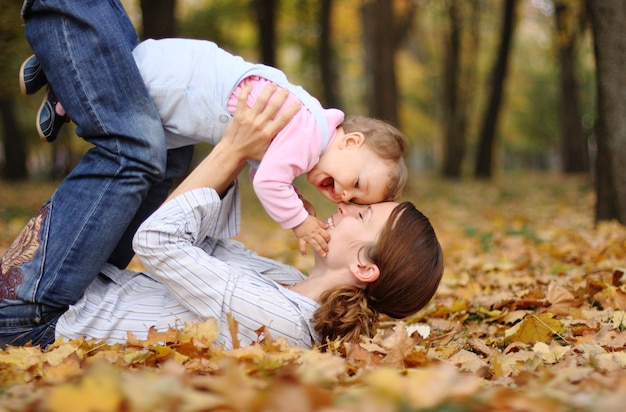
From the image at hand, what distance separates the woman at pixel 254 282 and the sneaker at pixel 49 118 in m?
0.74

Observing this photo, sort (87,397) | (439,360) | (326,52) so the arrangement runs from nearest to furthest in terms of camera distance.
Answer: (87,397) < (439,360) < (326,52)

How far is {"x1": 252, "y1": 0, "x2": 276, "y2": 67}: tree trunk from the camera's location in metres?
16.4

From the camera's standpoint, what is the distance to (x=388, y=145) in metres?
3.13

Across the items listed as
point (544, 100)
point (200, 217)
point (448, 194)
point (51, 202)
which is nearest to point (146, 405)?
point (200, 217)

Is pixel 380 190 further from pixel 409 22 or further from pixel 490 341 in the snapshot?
pixel 409 22

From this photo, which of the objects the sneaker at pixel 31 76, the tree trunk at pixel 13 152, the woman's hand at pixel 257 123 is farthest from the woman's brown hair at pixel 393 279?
the tree trunk at pixel 13 152

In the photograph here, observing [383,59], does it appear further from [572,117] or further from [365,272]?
[365,272]

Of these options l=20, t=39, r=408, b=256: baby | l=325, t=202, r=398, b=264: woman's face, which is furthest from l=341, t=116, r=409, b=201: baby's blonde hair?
l=325, t=202, r=398, b=264: woman's face

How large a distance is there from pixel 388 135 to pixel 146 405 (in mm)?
2020

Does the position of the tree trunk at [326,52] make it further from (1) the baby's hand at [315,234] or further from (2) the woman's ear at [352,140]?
(1) the baby's hand at [315,234]

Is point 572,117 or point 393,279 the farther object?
point 572,117

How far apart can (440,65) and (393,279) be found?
91.6 ft

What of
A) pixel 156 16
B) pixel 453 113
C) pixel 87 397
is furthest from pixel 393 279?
pixel 453 113

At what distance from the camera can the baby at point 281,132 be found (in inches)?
119
